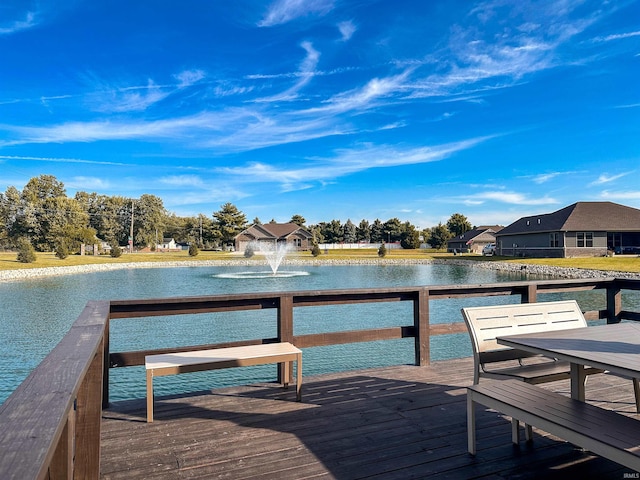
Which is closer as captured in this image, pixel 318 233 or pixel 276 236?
pixel 276 236

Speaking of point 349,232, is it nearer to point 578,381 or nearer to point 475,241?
point 475,241

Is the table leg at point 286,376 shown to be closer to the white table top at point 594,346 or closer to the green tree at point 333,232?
the white table top at point 594,346

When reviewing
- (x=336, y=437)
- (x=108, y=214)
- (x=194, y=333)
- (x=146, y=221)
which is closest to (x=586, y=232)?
(x=194, y=333)

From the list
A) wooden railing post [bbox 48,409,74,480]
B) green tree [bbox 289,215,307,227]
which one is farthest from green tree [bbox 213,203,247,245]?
wooden railing post [bbox 48,409,74,480]

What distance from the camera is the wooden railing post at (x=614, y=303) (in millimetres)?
4840

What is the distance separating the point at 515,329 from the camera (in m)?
3.14

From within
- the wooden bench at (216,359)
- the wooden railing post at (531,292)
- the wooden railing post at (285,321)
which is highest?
the wooden railing post at (531,292)

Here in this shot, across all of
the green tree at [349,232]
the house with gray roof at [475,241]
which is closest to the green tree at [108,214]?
the green tree at [349,232]

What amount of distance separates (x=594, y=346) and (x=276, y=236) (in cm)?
5632

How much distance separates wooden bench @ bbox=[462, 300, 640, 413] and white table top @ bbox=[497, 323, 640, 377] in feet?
1.00

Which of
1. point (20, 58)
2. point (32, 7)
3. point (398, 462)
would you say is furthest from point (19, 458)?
point (20, 58)

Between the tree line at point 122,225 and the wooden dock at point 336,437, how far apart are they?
135 feet

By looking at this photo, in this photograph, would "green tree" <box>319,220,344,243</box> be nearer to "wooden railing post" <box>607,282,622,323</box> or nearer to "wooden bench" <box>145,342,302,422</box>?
"wooden railing post" <box>607,282,622,323</box>

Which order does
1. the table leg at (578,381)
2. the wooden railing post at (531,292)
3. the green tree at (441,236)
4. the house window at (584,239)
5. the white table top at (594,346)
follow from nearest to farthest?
the white table top at (594,346) → the table leg at (578,381) → the wooden railing post at (531,292) → the house window at (584,239) → the green tree at (441,236)
